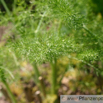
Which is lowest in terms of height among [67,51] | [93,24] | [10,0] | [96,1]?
[96,1]

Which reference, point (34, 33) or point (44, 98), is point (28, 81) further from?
point (34, 33)

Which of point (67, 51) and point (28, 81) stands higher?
point (67, 51)

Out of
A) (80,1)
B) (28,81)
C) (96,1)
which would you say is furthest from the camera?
(96,1)

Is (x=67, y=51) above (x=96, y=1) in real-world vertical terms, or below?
above

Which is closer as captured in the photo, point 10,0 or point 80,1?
point 80,1

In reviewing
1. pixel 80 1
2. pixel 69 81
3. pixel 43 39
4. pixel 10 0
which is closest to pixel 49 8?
pixel 43 39

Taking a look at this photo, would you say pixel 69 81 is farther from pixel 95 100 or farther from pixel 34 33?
pixel 34 33

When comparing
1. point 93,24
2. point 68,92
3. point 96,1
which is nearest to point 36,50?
point 93,24

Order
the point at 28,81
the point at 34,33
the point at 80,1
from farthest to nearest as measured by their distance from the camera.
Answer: the point at 28,81 → the point at 80,1 → the point at 34,33

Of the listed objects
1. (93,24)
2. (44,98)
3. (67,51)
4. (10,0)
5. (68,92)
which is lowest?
(68,92)
